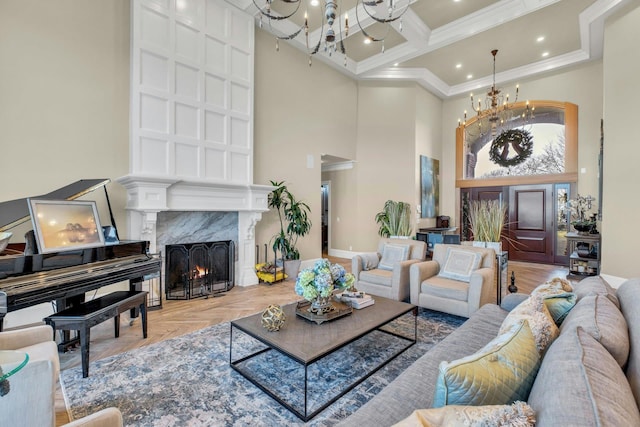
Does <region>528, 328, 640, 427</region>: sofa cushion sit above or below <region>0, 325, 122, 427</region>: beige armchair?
above

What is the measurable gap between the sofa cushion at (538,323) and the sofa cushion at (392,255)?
8.18 feet

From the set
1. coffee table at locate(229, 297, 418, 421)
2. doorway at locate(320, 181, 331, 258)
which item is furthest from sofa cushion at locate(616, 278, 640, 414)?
doorway at locate(320, 181, 331, 258)

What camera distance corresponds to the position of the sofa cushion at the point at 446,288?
315 centimetres

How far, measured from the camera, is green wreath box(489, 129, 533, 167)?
7152 mm

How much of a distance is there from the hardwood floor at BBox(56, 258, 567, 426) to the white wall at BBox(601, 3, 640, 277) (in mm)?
1251

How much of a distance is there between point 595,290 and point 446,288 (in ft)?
5.05

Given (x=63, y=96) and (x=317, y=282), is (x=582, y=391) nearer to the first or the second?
(x=317, y=282)

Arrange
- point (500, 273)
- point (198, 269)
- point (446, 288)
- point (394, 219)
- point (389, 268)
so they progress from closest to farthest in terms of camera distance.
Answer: point (446, 288), point (500, 273), point (389, 268), point (198, 269), point (394, 219)

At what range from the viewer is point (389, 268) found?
411 cm

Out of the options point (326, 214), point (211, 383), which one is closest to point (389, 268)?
point (211, 383)

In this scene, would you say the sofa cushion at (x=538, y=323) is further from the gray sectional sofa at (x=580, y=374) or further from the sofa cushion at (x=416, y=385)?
the sofa cushion at (x=416, y=385)

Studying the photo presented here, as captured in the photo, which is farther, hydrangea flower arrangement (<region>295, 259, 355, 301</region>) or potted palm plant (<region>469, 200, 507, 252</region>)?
potted palm plant (<region>469, 200, 507, 252</region>)

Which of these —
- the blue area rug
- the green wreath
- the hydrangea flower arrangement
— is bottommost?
the blue area rug

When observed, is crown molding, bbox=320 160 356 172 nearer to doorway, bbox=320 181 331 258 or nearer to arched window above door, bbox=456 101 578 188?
doorway, bbox=320 181 331 258
